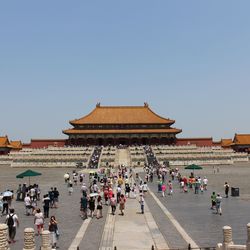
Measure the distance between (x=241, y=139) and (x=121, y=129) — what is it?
30.6 metres

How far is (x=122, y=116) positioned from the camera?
337 ft

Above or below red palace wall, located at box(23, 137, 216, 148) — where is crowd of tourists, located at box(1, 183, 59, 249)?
below

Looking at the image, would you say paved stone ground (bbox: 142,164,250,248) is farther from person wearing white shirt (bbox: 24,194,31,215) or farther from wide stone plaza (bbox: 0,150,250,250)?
person wearing white shirt (bbox: 24,194,31,215)

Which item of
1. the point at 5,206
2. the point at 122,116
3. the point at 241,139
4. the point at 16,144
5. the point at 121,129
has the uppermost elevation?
the point at 122,116

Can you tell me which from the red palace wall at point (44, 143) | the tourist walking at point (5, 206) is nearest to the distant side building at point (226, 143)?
the red palace wall at point (44, 143)

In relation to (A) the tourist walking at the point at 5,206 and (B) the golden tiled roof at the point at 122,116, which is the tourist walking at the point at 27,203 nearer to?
(A) the tourist walking at the point at 5,206

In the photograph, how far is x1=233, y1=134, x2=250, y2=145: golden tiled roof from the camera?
92.1 meters

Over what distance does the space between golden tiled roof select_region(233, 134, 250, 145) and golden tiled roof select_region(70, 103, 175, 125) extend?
54.3 feet

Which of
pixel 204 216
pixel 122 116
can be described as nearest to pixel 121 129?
pixel 122 116

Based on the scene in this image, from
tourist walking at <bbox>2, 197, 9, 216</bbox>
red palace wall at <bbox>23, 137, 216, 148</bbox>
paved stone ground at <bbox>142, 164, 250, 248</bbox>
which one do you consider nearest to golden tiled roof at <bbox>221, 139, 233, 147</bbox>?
red palace wall at <bbox>23, 137, 216, 148</bbox>

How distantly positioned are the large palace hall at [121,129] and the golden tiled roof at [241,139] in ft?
46.9

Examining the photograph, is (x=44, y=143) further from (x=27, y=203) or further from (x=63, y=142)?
(x=27, y=203)

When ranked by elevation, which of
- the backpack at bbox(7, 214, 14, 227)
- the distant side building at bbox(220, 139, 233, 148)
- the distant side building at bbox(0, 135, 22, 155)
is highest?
the distant side building at bbox(220, 139, 233, 148)

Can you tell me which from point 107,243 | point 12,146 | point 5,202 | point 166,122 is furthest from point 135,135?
point 107,243
